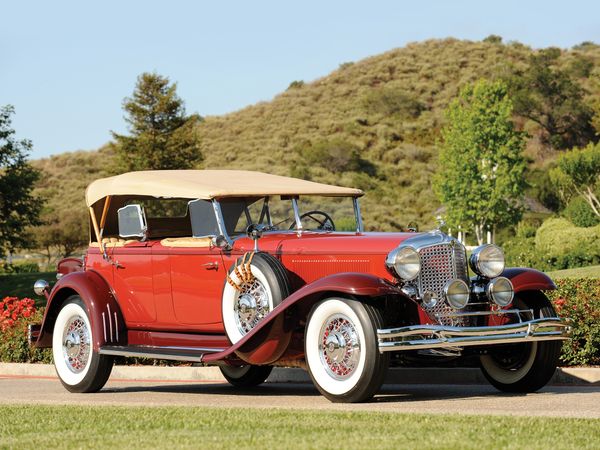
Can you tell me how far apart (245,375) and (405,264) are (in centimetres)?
303

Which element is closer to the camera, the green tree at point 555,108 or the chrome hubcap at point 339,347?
the chrome hubcap at point 339,347

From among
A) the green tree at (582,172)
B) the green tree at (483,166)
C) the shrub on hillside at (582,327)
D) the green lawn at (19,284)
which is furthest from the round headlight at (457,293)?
the green tree at (582,172)

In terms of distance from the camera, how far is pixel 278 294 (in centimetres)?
886

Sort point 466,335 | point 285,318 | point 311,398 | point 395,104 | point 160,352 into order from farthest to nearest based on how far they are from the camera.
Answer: point 395,104 < point 160,352 < point 311,398 < point 285,318 < point 466,335

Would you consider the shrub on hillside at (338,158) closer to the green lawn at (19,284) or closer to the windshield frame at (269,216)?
the green lawn at (19,284)

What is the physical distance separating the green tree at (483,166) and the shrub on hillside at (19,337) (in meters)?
34.9

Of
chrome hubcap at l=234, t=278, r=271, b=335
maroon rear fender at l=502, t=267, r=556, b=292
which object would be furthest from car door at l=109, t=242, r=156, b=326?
maroon rear fender at l=502, t=267, r=556, b=292

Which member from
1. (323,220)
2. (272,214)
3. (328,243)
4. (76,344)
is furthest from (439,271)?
(76,344)

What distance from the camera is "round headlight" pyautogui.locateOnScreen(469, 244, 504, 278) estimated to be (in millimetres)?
9047

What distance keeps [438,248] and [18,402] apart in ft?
12.8

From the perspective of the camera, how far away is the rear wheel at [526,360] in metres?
9.32

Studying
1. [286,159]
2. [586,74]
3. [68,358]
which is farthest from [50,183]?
[68,358]

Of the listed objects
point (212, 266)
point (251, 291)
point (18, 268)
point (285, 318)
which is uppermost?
point (212, 266)

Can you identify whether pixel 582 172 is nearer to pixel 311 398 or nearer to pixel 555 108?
pixel 555 108
